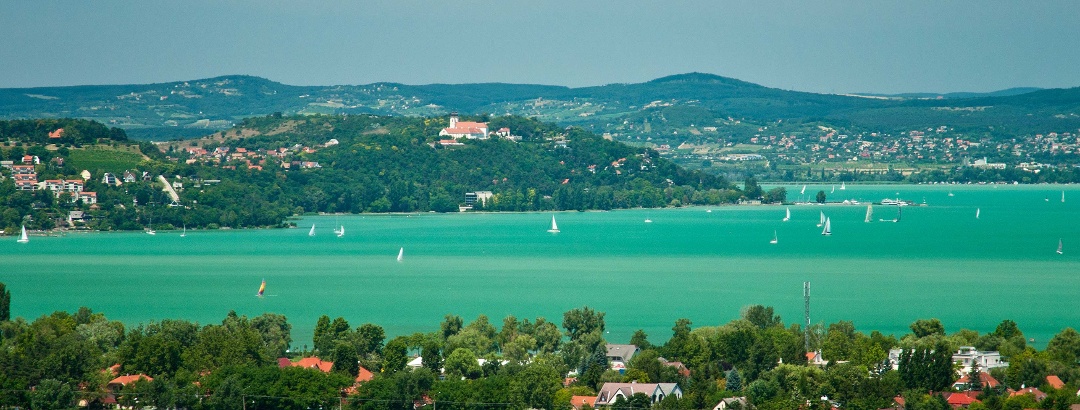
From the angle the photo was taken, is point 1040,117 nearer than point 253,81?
Yes

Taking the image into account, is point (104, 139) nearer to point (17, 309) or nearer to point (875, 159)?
point (17, 309)

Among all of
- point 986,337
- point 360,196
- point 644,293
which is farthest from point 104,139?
point 986,337

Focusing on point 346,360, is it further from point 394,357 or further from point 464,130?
point 464,130

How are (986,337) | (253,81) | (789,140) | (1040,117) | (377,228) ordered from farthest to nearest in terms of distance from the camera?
(253,81) < (1040,117) < (789,140) < (377,228) < (986,337)

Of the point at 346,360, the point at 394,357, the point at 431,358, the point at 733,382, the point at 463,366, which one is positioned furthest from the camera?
the point at 394,357

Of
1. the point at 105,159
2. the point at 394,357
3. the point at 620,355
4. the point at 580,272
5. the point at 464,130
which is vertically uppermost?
the point at 464,130

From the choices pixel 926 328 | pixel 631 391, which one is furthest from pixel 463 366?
pixel 926 328

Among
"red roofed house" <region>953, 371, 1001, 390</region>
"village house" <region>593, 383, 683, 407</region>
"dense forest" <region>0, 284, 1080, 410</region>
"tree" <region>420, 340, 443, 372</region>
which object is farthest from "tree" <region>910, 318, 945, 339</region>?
"tree" <region>420, 340, 443, 372</region>

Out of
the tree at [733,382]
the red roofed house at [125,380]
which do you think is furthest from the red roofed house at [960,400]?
the red roofed house at [125,380]
